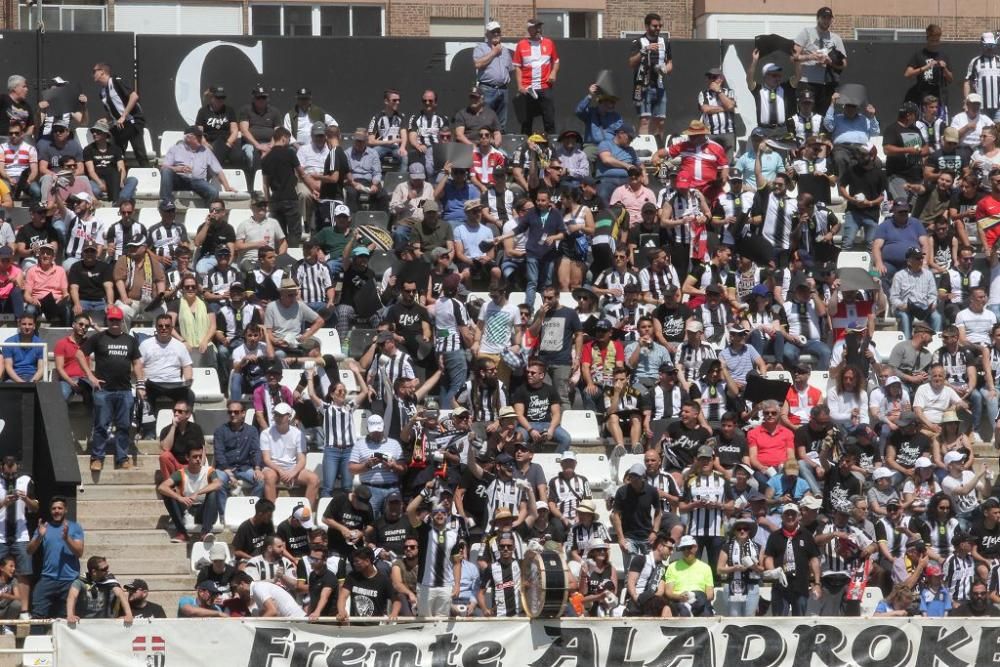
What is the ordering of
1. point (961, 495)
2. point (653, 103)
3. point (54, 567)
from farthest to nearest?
point (653, 103), point (961, 495), point (54, 567)

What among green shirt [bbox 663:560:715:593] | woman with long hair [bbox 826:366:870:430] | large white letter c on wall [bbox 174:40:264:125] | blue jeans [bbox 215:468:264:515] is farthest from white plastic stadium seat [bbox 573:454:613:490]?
large white letter c on wall [bbox 174:40:264:125]

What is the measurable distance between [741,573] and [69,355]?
7.29 m

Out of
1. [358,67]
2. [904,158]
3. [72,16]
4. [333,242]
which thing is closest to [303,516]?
[333,242]

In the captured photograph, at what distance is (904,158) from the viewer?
2800 centimetres

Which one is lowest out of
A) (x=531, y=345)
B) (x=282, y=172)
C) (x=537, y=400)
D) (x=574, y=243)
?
(x=537, y=400)

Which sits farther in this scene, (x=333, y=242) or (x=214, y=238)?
(x=333, y=242)

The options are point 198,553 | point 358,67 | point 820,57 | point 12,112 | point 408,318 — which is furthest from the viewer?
point 358,67

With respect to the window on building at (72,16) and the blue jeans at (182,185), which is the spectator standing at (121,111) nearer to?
the blue jeans at (182,185)

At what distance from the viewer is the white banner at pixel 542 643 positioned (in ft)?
59.7

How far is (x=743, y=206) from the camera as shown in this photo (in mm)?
26062

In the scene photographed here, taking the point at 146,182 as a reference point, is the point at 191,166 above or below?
above

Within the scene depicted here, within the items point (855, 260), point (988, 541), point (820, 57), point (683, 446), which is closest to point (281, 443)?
point (683, 446)

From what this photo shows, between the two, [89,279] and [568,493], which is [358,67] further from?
[568,493]

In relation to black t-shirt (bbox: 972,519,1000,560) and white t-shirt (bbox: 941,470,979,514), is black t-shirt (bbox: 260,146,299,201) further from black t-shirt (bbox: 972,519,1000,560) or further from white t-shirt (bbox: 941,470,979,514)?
black t-shirt (bbox: 972,519,1000,560)
